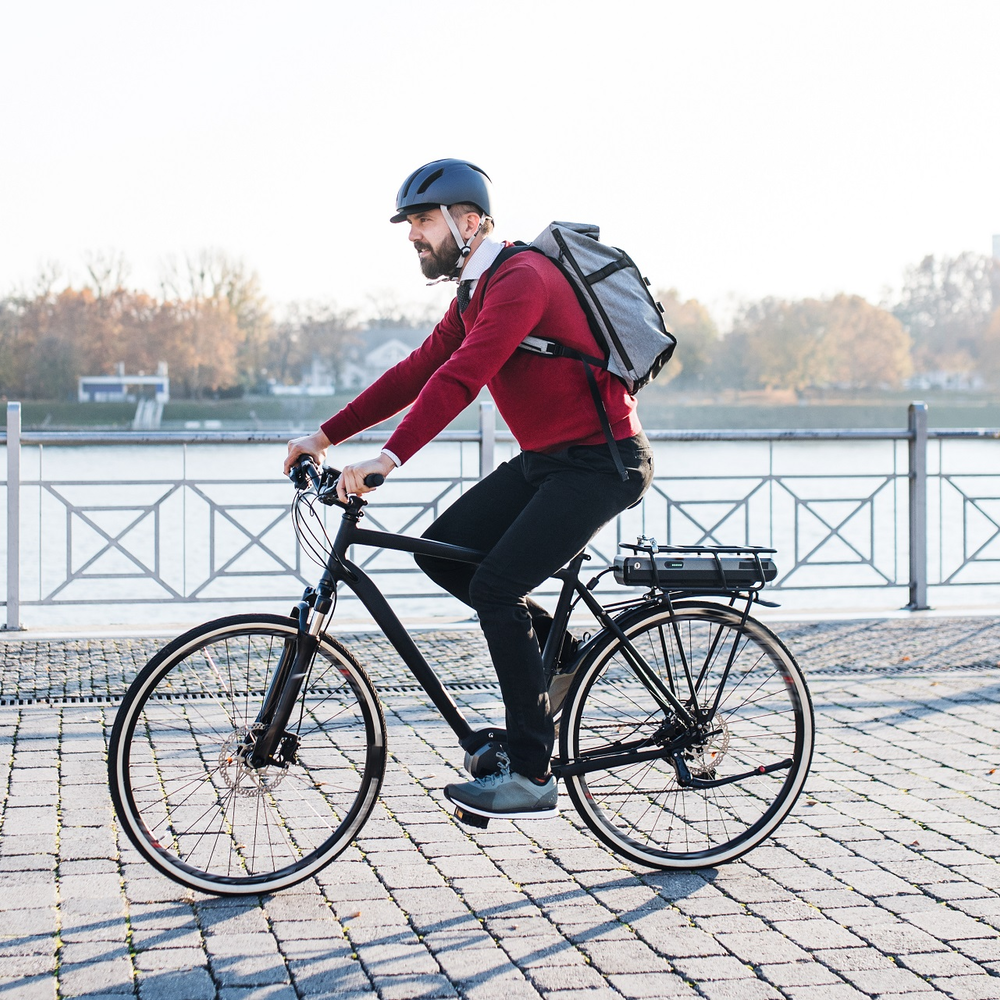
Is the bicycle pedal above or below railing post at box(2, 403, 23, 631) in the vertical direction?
below

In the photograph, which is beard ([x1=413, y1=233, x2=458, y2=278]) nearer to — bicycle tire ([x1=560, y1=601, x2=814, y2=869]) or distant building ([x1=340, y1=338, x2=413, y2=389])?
bicycle tire ([x1=560, y1=601, x2=814, y2=869])

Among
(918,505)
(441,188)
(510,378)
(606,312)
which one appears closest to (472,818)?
(510,378)

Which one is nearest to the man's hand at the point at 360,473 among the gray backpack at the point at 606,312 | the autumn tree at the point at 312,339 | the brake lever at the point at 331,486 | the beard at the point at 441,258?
the brake lever at the point at 331,486

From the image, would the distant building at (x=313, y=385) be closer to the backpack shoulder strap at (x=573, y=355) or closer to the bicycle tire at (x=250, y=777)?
the bicycle tire at (x=250, y=777)

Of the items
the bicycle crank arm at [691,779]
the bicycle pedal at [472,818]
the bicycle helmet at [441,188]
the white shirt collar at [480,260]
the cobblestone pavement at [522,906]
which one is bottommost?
the cobblestone pavement at [522,906]

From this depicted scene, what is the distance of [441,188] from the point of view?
3648 mm

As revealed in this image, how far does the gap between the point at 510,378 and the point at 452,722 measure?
3.10 ft

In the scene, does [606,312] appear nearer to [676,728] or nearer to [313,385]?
[676,728]

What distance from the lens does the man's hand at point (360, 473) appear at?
3.37m

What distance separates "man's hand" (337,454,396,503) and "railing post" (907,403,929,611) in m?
6.62

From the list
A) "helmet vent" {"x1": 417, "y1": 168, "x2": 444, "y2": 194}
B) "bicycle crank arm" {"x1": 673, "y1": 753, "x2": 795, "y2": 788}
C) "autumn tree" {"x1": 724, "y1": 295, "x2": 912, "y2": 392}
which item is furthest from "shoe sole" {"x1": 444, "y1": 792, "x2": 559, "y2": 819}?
"autumn tree" {"x1": 724, "y1": 295, "x2": 912, "y2": 392}

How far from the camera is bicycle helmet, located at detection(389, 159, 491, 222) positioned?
365 cm

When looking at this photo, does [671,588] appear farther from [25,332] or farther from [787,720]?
[25,332]

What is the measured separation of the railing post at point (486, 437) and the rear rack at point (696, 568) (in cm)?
504
